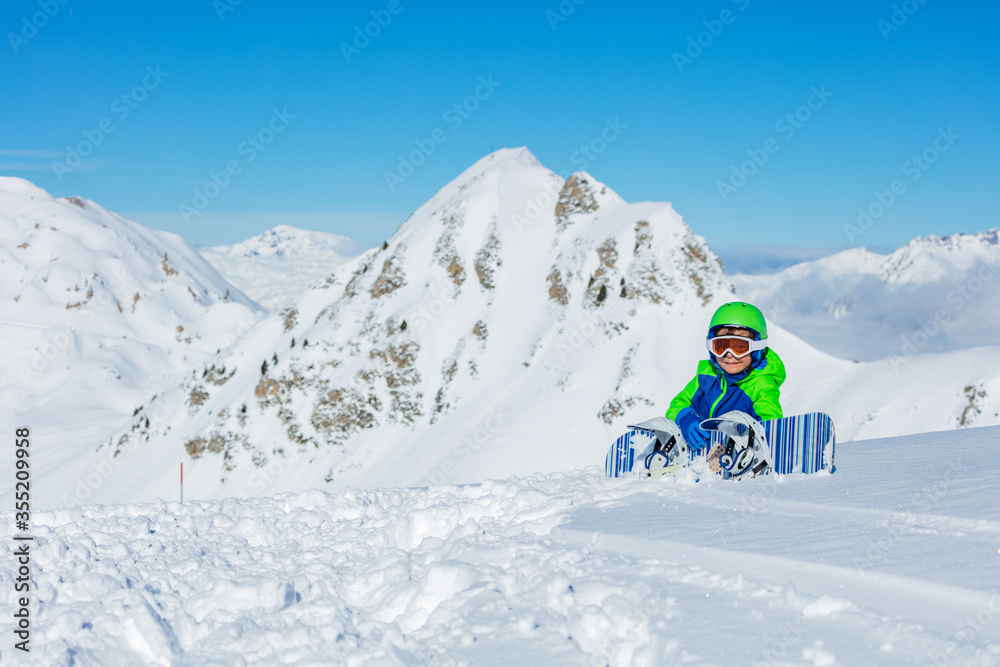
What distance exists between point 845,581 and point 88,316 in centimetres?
13865

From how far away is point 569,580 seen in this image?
409 cm

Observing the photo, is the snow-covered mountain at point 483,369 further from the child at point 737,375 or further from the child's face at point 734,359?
the child's face at point 734,359

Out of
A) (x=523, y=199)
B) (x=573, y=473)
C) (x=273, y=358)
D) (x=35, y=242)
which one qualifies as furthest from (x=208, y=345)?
(x=573, y=473)

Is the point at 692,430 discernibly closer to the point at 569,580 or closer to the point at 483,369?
the point at 569,580

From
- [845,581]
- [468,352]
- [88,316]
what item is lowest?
[845,581]

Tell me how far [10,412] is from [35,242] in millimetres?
78570

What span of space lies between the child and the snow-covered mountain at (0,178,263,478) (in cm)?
6963

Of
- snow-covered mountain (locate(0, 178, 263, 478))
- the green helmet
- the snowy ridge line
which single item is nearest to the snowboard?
the green helmet

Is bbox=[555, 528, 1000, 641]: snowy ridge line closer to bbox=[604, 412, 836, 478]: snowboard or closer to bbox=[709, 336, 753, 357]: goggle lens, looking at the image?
bbox=[604, 412, 836, 478]: snowboard

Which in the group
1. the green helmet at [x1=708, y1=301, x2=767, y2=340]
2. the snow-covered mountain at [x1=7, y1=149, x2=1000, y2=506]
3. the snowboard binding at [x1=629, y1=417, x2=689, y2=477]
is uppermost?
the snow-covered mountain at [x1=7, y1=149, x2=1000, y2=506]

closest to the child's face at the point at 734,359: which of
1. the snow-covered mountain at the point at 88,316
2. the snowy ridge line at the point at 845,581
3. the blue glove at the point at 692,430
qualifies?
the blue glove at the point at 692,430

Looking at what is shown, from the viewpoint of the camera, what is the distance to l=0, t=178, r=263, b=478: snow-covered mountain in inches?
3182

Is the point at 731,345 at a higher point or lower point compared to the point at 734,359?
higher

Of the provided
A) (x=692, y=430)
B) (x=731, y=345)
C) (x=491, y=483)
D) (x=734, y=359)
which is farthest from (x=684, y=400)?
(x=491, y=483)
